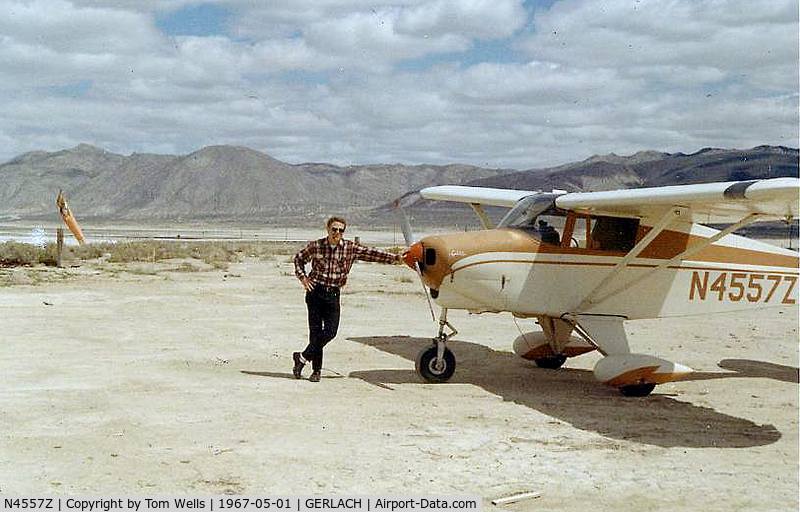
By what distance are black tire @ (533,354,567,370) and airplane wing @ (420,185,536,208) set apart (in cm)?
234

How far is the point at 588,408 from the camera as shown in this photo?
372 inches

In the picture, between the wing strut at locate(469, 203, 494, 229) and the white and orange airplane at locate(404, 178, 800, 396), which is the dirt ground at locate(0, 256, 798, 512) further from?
the wing strut at locate(469, 203, 494, 229)

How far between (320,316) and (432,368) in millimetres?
1570

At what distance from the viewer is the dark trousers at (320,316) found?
1006 centimetres

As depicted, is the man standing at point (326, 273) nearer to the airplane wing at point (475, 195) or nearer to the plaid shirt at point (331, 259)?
the plaid shirt at point (331, 259)

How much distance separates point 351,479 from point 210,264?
86.1 ft

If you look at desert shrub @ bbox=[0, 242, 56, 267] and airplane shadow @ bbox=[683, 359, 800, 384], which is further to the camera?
desert shrub @ bbox=[0, 242, 56, 267]

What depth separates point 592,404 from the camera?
9703mm

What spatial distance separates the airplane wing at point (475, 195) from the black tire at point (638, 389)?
3.57 m

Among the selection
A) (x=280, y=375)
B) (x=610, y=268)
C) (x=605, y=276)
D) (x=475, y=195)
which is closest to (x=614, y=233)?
(x=610, y=268)

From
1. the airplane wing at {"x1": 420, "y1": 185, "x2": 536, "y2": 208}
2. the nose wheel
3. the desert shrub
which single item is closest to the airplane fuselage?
the nose wheel

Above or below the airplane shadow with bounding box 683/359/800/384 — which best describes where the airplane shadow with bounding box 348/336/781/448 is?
below

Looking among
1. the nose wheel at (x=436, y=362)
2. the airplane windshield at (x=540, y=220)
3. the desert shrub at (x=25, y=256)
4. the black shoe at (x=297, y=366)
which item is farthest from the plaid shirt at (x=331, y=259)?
the desert shrub at (x=25, y=256)

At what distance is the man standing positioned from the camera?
1002cm
